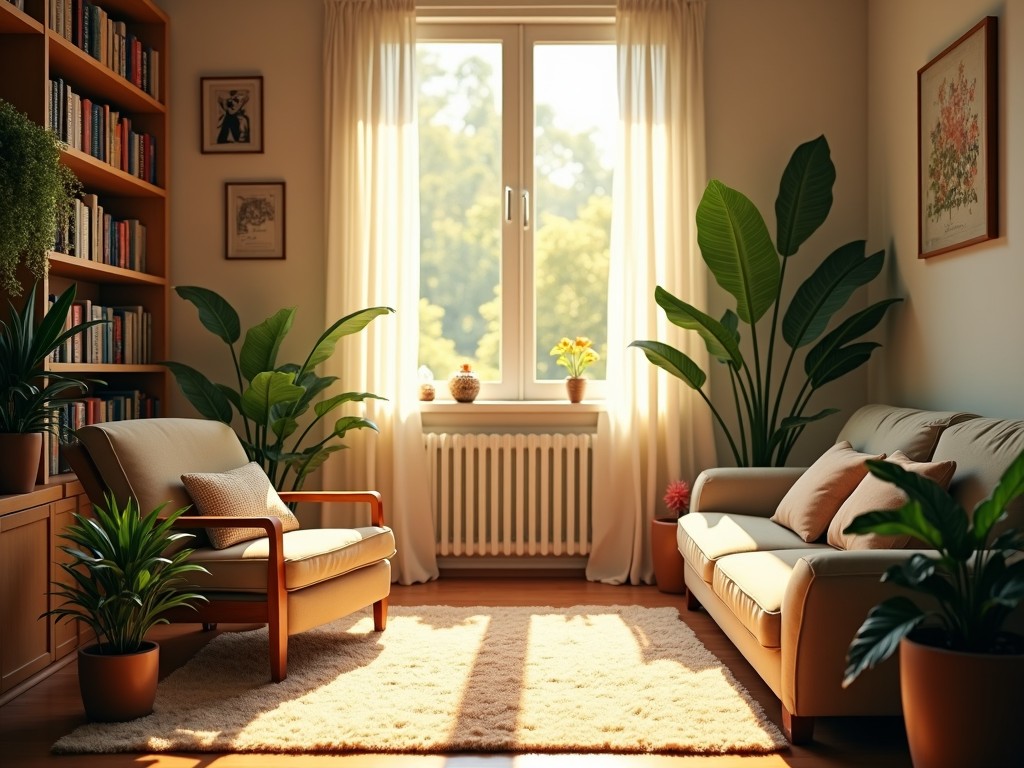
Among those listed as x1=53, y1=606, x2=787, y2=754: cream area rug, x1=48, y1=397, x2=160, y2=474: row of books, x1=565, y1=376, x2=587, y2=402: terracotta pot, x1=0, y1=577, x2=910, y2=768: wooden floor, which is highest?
x1=565, y1=376, x2=587, y2=402: terracotta pot

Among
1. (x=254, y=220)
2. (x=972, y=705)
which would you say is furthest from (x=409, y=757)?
(x=254, y=220)

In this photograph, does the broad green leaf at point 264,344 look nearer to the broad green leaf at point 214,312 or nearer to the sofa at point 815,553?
the broad green leaf at point 214,312

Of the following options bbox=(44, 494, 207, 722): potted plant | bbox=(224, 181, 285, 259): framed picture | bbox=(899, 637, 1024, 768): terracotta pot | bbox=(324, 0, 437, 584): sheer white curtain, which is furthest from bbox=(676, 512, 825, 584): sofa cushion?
bbox=(224, 181, 285, 259): framed picture

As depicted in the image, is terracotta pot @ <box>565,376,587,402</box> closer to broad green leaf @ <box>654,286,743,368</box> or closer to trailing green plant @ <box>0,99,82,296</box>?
broad green leaf @ <box>654,286,743,368</box>

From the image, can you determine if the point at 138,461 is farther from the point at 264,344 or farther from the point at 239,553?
the point at 264,344

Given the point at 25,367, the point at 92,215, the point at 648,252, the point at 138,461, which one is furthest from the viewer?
the point at 648,252

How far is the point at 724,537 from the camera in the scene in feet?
11.4

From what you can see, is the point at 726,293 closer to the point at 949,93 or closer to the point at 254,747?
the point at 949,93

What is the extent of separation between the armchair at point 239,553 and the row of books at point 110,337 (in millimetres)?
681

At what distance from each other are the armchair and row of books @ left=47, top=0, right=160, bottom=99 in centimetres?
163

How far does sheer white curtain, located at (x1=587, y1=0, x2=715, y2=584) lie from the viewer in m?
4.69

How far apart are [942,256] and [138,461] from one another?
3197mm

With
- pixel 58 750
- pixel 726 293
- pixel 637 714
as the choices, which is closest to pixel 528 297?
pixel 726 293

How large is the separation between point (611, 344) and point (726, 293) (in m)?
0.67
